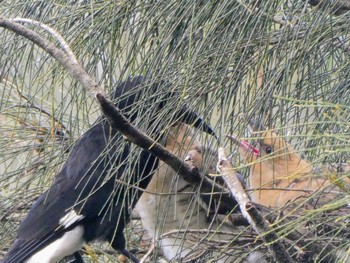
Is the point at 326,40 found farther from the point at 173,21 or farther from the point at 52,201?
the point at 52,201

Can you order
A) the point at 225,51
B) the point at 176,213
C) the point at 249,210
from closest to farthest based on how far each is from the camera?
the point at 249,210 < the point at 225,51 < the point at 176,213

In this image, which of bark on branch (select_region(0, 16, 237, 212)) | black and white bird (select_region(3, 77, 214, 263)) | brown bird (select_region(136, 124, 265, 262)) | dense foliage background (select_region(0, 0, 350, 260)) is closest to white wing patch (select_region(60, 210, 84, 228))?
black and white bird (select_region(3, 77, 214, 263))

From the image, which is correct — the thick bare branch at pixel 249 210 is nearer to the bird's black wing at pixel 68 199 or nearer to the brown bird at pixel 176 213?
the brown bird at pixel 176 213

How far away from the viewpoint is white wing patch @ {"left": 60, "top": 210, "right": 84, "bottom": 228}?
2256 mm

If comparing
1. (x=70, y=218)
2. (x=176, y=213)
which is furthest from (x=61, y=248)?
(x=176, y=213)

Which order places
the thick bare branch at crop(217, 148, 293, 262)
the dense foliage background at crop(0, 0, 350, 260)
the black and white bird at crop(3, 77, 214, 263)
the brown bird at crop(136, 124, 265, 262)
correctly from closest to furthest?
1. the thick bare branch at crop(217, 148, 293, 262)
2. the dense foliage background at crop(0, 0, 350, 260)
3. the brown bird at crop(136, 124, 265, 262)
4. the black and white bird at crop(3, 77, 214, 263)

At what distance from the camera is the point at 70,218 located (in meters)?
2.28

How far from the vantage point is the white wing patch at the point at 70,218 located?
88.8 inches

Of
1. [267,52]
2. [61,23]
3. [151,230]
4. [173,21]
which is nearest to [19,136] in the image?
[151,230]

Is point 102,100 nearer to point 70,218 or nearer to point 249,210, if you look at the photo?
point 249,210

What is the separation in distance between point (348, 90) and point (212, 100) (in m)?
0.25

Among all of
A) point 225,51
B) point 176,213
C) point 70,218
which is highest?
point 225,51

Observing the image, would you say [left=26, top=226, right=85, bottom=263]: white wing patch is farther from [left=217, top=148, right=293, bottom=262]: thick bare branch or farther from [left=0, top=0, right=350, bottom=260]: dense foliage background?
[left=217, top=148, right=293, bottom=262]: thick bare branch

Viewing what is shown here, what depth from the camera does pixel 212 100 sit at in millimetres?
1464
